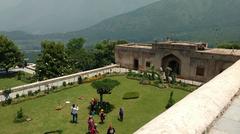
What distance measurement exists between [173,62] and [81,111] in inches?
773

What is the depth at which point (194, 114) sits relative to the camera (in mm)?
5793

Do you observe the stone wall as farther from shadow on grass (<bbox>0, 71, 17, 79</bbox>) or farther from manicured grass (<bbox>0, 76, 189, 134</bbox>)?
shadow on grass (<bbox>0, 71, 17, 79</bbox>)

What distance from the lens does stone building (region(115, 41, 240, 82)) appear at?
33969 millimetres

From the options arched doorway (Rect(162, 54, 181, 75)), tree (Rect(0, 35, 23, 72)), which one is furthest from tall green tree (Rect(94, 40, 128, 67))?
arched doorway (Rect(162, 54, 181, 75))

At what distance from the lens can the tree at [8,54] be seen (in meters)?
46.4

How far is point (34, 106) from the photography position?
26266 millimetres

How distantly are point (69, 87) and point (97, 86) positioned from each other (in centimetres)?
950

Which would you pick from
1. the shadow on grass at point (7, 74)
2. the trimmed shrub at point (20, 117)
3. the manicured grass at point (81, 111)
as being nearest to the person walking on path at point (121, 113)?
the manicured grass at point (81, 111)

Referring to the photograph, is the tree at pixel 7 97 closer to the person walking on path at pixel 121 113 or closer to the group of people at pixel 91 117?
the group of people at pixel 91 117

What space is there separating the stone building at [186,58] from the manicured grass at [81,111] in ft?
21.7

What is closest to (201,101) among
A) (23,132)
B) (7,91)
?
(23,132)

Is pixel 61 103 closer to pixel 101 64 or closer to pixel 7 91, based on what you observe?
pixel 7 91

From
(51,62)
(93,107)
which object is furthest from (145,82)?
(51,62)

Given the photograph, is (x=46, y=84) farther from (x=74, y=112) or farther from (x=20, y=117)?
(x=74, y=112)
